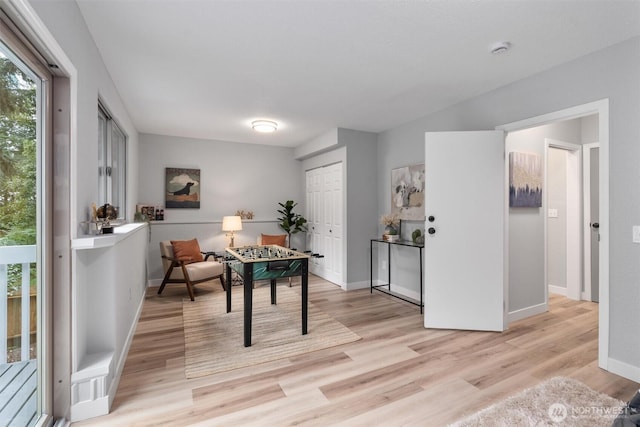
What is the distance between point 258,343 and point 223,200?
3.30 meters

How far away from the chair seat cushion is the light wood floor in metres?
0.88

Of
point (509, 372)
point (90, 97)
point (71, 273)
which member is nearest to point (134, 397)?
point (71, 273)

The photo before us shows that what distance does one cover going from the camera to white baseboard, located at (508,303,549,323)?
3.27m

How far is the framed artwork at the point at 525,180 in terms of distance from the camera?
328 centimetres

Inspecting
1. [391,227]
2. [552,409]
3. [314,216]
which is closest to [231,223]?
[314,216]

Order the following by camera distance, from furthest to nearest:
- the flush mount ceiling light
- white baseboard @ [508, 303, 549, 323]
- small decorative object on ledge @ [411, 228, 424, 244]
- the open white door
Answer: the flush mount ceiling light < small decorative object on ledge @ [411, 228, 424, 244] < white baseboard @ [508, 303, 549, 323] < the open white door

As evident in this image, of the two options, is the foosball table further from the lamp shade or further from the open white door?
the lamp shade

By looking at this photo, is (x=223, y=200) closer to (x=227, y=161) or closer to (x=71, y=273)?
(x=227, y=161)

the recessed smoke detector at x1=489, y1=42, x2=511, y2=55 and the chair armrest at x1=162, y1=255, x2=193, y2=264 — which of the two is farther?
the chair armrest at x1=162, y1=255, x2=193, y2=264

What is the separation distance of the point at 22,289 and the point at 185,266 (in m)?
2.70

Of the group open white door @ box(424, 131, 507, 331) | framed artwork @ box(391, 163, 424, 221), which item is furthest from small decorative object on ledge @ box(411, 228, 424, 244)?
open white door @ box(424, 131, 507, 331)

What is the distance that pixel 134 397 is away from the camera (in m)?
1.96

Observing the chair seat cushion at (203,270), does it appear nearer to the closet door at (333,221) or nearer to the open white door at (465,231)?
the closet door at (333,221)

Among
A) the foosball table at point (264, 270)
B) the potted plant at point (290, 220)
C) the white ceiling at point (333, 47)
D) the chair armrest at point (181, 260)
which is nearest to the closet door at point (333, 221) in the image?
the potted plant at point (290, 220)
